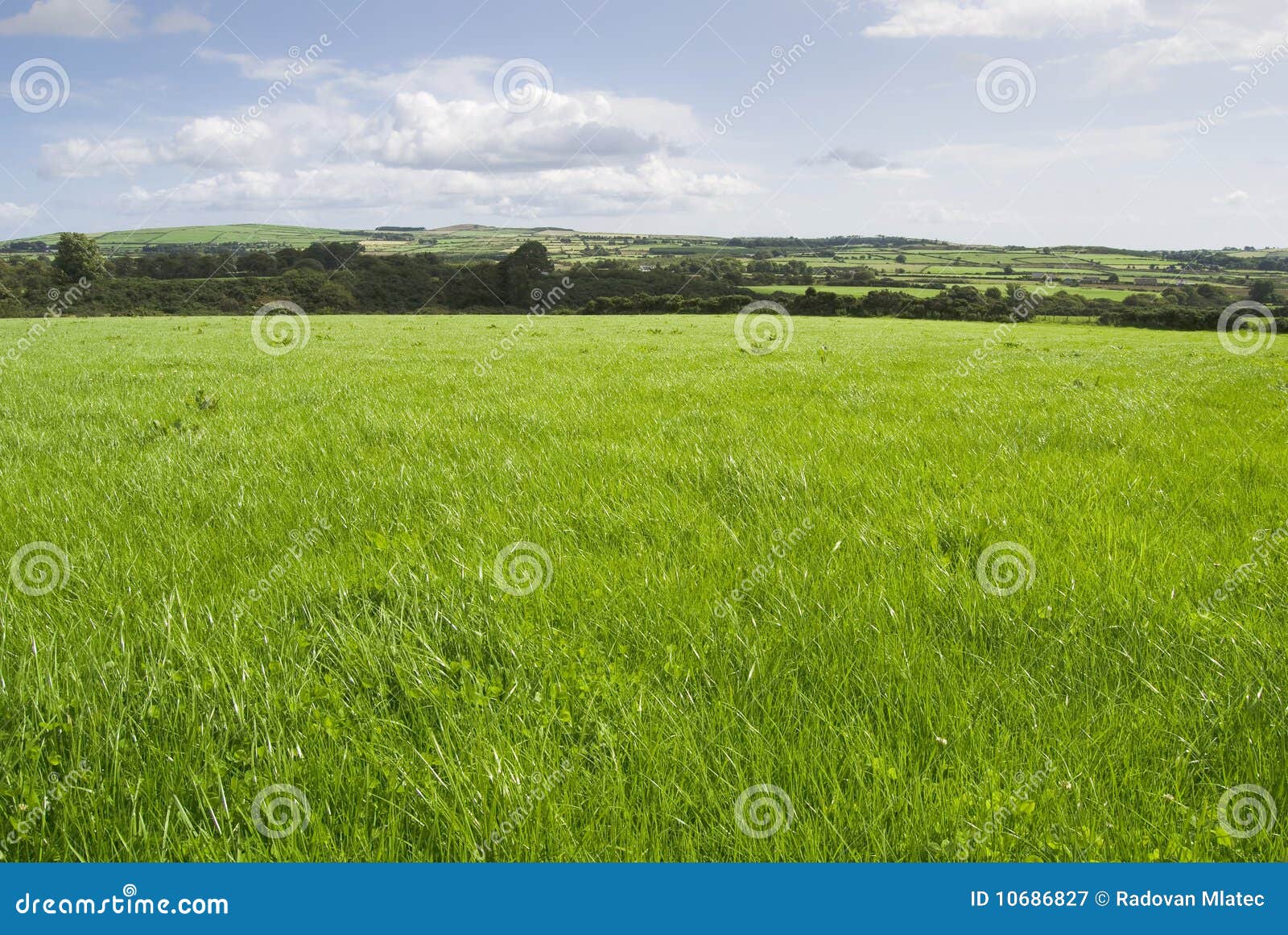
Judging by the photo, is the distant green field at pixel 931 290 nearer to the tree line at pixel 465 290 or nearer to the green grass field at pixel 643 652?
the tree line at pixel 465 290

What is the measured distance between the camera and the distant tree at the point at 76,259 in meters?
71.4

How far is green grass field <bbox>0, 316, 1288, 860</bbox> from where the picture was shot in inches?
72.8

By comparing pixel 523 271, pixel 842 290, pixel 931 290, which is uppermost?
pixel 523 271

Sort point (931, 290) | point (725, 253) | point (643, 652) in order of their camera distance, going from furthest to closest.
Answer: point (725, 253) < point (931, 290) < point (643, 652)

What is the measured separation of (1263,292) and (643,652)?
95968 mm

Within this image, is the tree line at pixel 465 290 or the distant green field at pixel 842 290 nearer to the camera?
the tree line at pixel 465 290

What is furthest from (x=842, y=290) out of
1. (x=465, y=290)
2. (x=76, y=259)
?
(x=76, y=259)

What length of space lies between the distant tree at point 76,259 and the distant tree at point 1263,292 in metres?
120

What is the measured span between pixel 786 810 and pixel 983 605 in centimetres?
156

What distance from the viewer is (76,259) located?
72438 millimetres

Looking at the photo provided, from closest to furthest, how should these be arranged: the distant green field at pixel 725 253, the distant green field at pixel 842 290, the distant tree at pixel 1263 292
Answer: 1. the distant tree at pixel 1263 292
2. the distant green field at pixel 842 290
3. the distant green field at pixel 725 253

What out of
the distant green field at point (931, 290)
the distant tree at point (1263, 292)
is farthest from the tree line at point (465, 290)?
the distant green field at point (931, 290)

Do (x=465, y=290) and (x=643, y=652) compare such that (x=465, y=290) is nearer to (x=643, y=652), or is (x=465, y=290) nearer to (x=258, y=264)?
(x=258, y=264)

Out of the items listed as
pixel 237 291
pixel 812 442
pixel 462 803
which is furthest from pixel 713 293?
pixel 462 803
